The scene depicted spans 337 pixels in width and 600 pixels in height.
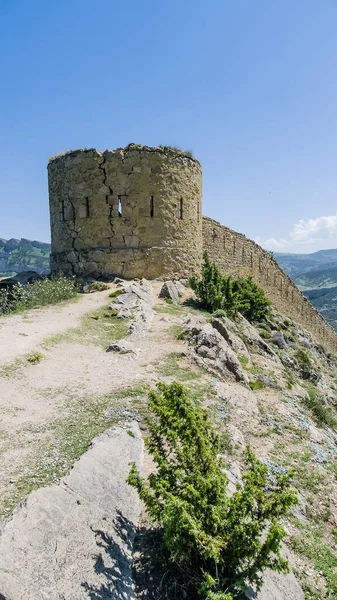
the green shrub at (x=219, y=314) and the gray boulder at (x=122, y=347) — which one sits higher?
the green shrub at (x=219, y=314)

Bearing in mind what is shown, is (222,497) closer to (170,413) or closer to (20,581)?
(170,413)

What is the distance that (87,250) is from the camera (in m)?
14.5

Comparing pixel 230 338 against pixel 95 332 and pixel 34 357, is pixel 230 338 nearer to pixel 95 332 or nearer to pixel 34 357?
pixel 95 332

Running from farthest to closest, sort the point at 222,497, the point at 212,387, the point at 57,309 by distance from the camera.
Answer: the point at 57,309, the point at 212,387, the point at 222,497

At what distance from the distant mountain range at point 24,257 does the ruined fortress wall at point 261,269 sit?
9606 centimetres

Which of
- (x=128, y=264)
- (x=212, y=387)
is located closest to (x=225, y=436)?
(x=212, y=387)

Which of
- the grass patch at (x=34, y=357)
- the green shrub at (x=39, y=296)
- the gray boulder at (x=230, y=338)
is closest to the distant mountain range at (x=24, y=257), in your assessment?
the green shrub at (x=39, y=296)

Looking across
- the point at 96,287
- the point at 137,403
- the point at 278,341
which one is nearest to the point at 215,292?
the point at 278,341

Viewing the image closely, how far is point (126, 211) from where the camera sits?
14133mm

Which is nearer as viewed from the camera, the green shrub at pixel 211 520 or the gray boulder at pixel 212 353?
the green shrub at pixel 211 520

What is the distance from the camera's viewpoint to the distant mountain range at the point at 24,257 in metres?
130

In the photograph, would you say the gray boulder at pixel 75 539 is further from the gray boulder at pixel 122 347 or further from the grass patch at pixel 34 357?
the gray boulder at pixel 122 347

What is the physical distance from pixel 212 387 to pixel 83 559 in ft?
13.9

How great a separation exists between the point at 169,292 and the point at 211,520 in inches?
400
